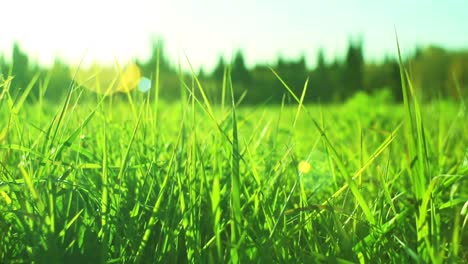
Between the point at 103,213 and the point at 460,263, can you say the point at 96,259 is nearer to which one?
the point at 103,213

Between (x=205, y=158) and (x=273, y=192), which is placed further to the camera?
(x=205, y=158)

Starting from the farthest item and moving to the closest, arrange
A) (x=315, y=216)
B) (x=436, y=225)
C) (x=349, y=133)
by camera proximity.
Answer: (x=349, y=133)
(x=315, y=216)
(x=436, y=225)

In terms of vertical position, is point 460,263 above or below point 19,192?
below

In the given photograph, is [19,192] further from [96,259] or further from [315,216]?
[315,216]

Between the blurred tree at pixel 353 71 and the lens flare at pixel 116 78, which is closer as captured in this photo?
the lens flare at pixel 116 78

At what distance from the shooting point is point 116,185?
863 mm

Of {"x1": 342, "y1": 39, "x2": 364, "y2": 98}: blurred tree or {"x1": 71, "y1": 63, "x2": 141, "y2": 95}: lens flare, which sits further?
{"x1": 342, "y1": 39, "x2": 364, "y2": 98}: blurred tree

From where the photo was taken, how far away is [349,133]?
256cm

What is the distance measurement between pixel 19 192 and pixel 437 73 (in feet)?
98.9

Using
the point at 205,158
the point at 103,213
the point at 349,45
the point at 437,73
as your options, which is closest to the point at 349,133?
the point at 205,158

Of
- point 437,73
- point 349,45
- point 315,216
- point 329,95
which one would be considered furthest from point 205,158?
point 349,45

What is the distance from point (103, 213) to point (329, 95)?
3583cm

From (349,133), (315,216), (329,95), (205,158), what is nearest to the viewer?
(315,216)

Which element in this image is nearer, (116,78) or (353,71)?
(116,78)
